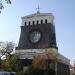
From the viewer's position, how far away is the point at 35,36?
215ft

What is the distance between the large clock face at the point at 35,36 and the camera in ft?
213

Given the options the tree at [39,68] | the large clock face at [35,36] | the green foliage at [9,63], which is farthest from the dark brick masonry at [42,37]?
the green foliage at [9,63]

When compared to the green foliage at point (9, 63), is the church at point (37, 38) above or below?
above

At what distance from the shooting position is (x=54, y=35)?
212ft

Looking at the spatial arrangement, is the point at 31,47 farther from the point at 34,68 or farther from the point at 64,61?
the point at 34,68

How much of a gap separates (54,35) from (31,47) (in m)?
5.87

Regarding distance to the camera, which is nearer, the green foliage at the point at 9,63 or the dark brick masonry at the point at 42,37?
the green foliage at the point at 9,63

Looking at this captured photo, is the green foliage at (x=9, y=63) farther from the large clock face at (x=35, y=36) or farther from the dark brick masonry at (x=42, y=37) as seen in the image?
the large clock face at (x=35, y=36)

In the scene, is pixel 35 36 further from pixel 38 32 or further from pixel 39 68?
pixel 39 68

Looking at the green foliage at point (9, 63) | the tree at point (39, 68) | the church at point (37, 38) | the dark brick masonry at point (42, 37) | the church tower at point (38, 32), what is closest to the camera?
the green foliage at point (9, 63)

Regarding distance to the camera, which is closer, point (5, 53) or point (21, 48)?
point (5, 53)

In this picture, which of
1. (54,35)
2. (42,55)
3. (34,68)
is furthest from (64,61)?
(34,68)

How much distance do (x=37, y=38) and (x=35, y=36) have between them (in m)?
0.75

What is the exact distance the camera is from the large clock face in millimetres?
64825
